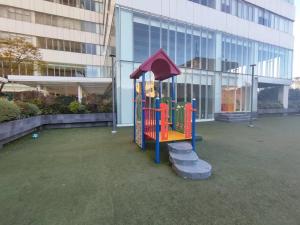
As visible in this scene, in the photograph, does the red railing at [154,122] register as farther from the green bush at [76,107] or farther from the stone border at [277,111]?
the stone border at [277,111]

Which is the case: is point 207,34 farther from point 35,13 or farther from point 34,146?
point 35,13

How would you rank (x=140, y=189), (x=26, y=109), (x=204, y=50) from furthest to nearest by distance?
(x=204, y=50)
(x=26, y=109)
(x=140, y=189)

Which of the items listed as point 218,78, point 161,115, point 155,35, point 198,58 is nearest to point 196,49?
point 198,58

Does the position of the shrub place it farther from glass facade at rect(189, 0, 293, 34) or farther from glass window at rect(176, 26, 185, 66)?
glass facade at rect(189, 0, 293, 34)

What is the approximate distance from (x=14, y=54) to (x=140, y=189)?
23913 millimetres

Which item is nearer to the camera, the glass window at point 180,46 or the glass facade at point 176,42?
the glass facade at point 176,42

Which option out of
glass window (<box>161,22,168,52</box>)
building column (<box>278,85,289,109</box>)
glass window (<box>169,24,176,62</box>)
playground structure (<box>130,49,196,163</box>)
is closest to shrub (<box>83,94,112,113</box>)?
playground structure (<box>130,49,196,163</box>)

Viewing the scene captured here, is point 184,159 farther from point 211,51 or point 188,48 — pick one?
point 211,51

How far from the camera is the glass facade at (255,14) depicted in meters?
14.5

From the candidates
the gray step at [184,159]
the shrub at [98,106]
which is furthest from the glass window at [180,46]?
the gray step at [184,159]

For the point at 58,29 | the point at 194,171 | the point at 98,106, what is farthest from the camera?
the point at 58,29

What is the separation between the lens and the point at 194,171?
11.6ft

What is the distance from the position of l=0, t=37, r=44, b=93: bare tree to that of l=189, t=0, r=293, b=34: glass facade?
19568 millimetres

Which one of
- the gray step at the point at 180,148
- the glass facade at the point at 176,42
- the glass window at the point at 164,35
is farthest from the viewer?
the glass window at the point at 164,35
